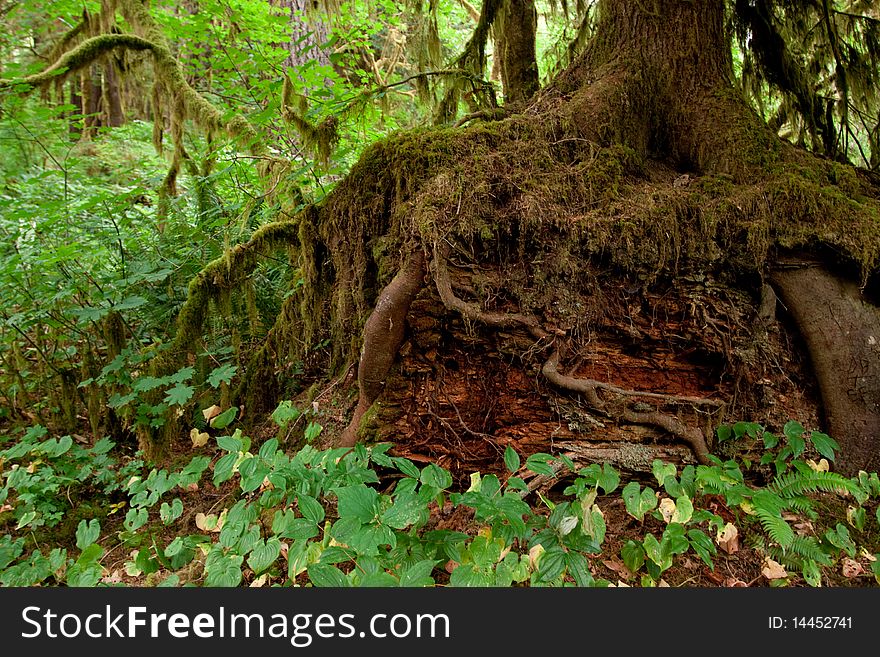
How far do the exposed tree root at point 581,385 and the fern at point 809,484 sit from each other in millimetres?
405

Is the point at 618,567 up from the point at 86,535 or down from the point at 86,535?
down

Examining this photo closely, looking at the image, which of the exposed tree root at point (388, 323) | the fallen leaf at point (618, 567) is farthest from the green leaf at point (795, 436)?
the exposed tree root at point (388, 323)

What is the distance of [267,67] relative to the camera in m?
6.32

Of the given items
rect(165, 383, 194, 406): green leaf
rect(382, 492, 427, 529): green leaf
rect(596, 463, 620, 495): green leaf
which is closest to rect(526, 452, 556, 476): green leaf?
rect(596, 463, 620, 495): green leaf

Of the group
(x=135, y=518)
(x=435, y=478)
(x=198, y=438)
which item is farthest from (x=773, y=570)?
(x=198, y=438)

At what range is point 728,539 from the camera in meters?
2.58

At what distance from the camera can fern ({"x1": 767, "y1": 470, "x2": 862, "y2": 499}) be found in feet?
8.69

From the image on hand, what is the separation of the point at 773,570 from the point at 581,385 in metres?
1.30

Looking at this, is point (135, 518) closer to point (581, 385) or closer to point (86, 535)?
point (86, 535)

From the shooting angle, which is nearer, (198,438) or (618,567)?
(618,567)

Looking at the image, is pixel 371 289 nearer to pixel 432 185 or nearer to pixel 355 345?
pixel 355 345

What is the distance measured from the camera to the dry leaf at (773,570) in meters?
2.46

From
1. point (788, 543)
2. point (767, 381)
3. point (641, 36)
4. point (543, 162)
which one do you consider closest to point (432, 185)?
point (543, 162)

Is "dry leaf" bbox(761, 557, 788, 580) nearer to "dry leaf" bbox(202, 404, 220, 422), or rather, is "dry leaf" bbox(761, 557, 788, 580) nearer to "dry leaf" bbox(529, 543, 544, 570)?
"dry leaf" bbox(529, 543, 544, 570)
